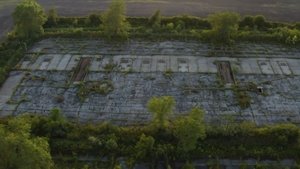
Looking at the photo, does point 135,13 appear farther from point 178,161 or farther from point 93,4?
point 178,161

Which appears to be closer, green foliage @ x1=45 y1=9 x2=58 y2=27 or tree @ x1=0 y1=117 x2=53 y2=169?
tree @ x1=0 y1=117 x2=53 y2=169

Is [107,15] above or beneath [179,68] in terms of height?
above

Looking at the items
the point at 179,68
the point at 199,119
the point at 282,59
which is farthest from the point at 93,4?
the point at 199,119

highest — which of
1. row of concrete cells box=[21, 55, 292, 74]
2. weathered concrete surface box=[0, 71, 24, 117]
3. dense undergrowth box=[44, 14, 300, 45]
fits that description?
dense undergrowth box=[44, 14, 300, 45]

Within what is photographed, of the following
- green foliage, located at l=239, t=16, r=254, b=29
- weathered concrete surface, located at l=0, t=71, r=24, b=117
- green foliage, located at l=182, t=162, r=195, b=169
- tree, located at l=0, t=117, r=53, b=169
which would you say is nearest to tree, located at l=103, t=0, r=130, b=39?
weathered concrete surface, located at l=0, t=71, r=24, b=117

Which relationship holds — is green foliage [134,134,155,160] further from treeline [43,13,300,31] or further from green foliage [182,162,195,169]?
treeline [43,13,300,31]

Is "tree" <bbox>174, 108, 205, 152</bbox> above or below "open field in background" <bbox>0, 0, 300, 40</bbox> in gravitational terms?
below

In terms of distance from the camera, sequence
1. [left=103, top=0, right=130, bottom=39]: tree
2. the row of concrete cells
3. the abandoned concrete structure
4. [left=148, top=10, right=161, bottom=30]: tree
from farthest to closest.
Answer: [left=148, top=10, right=161, bottom=30]: tree < [left=103, top=0, right=130, bottom=39]: tree < the row of concrete cells < the abandoned concrete structure
